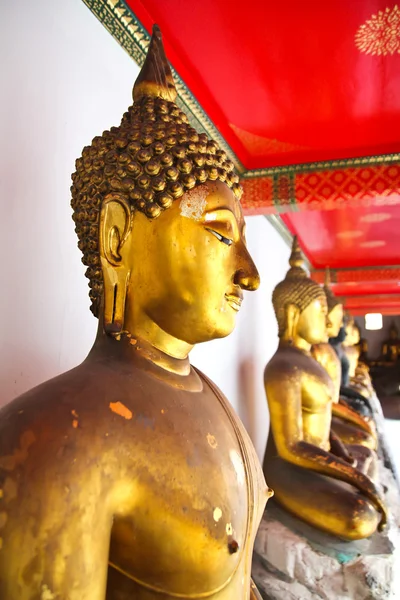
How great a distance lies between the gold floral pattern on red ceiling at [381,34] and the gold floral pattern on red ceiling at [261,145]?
2.17 ft

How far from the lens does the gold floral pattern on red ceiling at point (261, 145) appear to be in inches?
91.6

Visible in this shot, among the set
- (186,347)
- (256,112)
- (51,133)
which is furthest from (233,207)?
(256,112)

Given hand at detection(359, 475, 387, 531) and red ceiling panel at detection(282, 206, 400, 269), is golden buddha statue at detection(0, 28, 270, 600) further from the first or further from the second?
red ceiling panel at detection(282, 206, 400, 269)

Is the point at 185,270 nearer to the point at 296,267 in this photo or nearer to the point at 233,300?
the point at 233,300

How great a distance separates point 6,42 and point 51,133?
235 millimetres

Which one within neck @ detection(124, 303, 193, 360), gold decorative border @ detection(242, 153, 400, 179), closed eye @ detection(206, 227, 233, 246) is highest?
gold decorative border @ detection(242, 153, 400, 179)

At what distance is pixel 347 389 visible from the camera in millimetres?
4434

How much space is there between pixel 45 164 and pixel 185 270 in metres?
0.58

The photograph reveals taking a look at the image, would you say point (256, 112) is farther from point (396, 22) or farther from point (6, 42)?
point (6, 42)

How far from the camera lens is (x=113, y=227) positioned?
103 cm

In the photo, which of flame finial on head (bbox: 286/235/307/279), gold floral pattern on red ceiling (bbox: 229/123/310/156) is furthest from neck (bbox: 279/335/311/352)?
gold floral pattern on red ceiling (bbox: 229/123/310/156)

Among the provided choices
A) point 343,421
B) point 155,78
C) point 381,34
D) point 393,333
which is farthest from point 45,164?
point 393,333

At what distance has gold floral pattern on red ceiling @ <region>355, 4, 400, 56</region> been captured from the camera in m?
1.58

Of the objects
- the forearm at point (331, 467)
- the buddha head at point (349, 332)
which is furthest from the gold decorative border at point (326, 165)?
the buddha head at point (349, 332)
